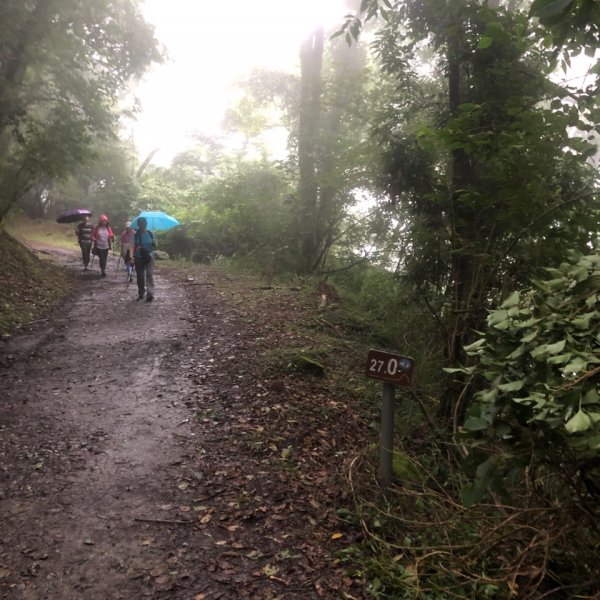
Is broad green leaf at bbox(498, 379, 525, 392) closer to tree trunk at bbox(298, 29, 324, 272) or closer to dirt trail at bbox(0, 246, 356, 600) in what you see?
dirt trail at bbox(0, 246, 356, 600)

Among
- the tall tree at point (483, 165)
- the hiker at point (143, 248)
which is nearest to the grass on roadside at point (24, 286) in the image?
the hiker at point (143, 248)

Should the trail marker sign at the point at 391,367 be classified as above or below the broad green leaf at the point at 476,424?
below

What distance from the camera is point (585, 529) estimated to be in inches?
124

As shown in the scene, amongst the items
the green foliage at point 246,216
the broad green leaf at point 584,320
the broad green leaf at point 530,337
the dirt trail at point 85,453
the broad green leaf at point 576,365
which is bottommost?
the dirt trail at point 85,453

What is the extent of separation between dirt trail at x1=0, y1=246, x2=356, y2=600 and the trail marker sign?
128cm

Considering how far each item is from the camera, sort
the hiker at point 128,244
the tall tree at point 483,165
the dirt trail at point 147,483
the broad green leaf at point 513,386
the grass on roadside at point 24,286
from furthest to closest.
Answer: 1. the hiker at point 128,244
2. the grass on roadside at point 24,286
3. the tall tree at point 483,165
4. the dirt trail at point 147,483
5. the broad green leaf at point 513,386

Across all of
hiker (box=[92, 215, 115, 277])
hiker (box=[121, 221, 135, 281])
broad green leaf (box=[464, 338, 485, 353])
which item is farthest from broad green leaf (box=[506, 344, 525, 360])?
hiker (box=[92, 215, 115, 277])

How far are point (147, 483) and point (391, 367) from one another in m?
2.42

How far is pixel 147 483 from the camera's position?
14.8 ft

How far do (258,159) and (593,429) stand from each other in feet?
55.6

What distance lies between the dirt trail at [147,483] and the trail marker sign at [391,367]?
128 centimetres

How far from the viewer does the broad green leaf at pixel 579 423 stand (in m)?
1.96

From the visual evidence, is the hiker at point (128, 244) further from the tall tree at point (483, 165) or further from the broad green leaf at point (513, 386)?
the broad green leaf at point (513, 386)

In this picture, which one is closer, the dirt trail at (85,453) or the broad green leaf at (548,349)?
the broad green leaf at (548,349)
